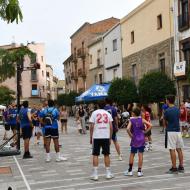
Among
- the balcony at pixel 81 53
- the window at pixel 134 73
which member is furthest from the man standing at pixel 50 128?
the balcony at pixel 81 53

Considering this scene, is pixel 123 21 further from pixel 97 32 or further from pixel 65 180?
pixel 65 180

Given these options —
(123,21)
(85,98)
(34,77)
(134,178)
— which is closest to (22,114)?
(134,178)

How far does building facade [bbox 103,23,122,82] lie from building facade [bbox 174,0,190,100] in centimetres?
1195

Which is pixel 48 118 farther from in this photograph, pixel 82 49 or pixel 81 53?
pixel 82 49

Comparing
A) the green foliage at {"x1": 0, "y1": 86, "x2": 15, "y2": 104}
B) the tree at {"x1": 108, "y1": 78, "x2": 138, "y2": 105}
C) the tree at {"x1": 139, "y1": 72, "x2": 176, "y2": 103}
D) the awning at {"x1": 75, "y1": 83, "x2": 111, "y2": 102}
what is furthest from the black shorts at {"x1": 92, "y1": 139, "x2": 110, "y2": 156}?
the green foliage at {"x1": 0, "y1": 86, "x2": 15, "y2": 104}

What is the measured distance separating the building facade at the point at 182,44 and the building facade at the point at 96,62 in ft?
60.9

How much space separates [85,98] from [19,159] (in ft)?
65.4

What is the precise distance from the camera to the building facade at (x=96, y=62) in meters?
48.6

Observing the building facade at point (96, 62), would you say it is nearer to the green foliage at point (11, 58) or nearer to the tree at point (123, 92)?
the tree at point (123, 92)

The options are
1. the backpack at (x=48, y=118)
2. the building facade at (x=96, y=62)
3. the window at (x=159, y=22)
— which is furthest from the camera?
the building facade at (x=96, y=62)

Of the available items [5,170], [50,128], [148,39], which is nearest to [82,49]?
[148,39]

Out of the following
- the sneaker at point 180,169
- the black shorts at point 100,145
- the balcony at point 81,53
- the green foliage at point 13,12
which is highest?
the balcony at point 81,53

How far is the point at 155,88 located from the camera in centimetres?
2636

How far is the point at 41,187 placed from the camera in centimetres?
899
